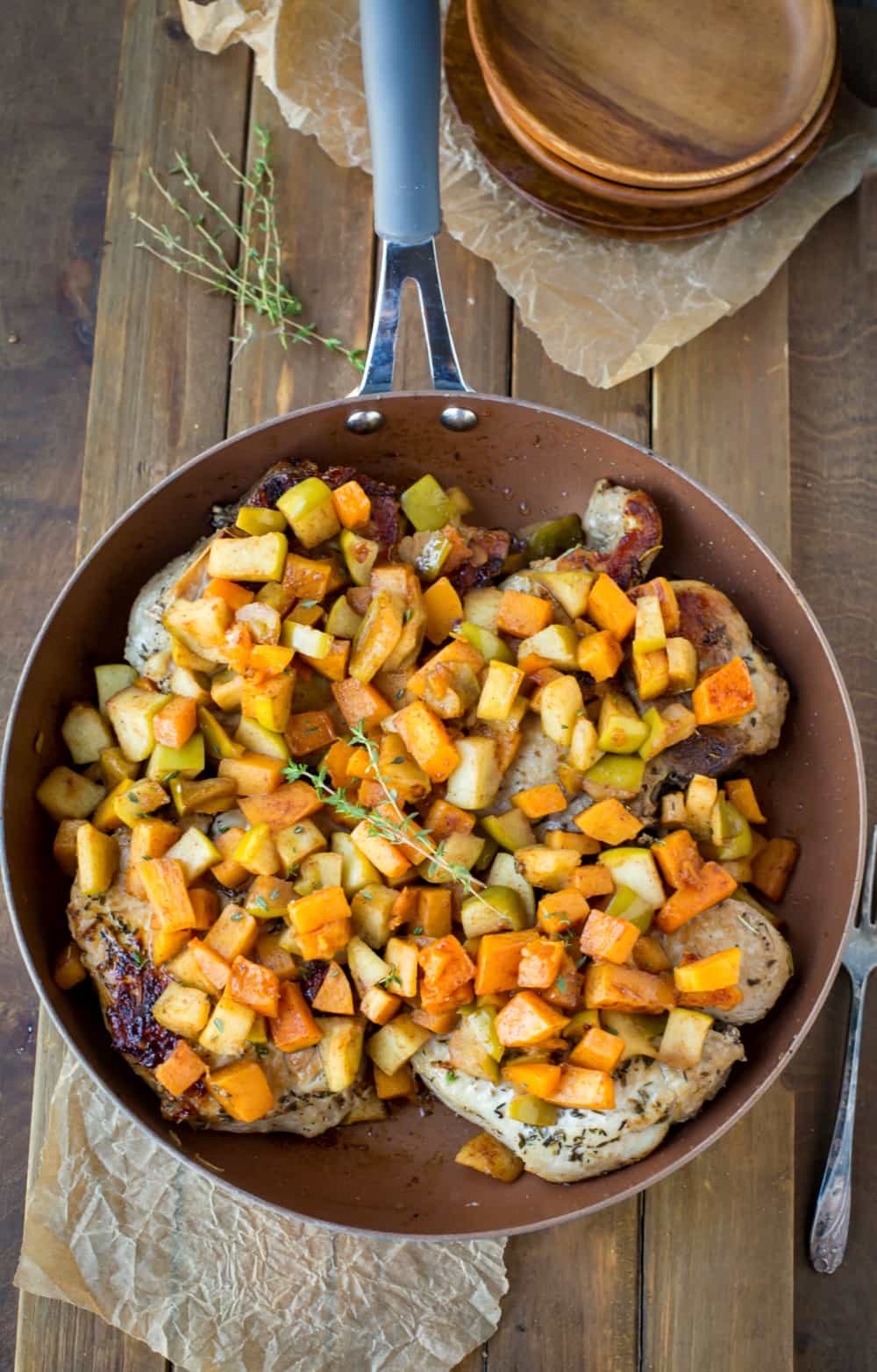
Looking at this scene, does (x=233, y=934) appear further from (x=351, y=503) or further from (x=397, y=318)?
(x=397, y=318)

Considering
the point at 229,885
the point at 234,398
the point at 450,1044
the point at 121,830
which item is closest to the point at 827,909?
the point at 450,1044

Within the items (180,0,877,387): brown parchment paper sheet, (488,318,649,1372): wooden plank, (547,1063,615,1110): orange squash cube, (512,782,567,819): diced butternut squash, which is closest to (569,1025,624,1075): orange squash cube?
(547,1063,615,1110): orange squash cube

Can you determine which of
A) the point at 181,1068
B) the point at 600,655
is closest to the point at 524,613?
the point at 600,655

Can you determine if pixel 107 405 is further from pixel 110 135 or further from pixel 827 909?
pixel 827 909

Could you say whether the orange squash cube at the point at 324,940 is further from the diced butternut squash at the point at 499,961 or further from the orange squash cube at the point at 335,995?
the diced butternut squash at the point at 499,961

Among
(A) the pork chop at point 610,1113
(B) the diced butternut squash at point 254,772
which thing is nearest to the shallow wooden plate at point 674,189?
(B) the diced butternut squash at point 254,772
